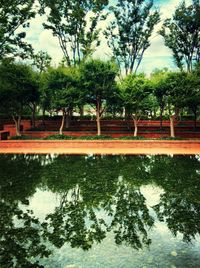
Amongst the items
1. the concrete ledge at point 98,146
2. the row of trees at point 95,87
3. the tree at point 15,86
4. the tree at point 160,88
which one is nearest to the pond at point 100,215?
the concrete ledge at point 98,146

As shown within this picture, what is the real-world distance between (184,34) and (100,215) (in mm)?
30460

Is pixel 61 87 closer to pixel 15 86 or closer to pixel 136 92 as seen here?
pixel 15 86

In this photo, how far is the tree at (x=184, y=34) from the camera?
3459cm

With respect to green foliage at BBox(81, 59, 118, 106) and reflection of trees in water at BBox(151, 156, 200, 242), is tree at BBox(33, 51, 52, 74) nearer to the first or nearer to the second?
green foliage at BBox(81, 59, 118, 106)

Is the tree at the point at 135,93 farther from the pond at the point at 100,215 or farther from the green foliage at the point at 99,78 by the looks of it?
the pond at the point at 100,215

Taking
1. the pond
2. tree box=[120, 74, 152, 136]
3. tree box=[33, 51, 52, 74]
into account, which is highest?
tree box=[33, 51, 52, 74]

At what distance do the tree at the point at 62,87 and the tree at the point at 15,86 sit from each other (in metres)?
1.53

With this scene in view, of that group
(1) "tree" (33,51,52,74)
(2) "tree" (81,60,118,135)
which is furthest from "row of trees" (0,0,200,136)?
(1) "tree" (33,51,52,74)

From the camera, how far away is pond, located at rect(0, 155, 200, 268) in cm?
687

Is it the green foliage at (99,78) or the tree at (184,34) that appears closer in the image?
the green foliage at (99,78)

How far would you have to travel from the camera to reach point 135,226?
862cm

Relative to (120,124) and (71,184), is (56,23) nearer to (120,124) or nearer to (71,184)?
(120,124)

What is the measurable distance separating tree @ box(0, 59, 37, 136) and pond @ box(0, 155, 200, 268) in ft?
37.0

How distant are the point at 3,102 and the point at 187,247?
914 inches
